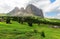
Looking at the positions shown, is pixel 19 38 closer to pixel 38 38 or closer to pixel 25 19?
pixel 38 38

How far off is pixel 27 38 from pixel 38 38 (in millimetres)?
4543

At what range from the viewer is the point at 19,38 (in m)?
58.7

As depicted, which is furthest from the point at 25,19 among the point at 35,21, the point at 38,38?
the point at 38,38

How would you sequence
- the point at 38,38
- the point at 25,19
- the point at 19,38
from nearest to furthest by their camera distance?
the point at 19,38 → the point at 38,38 → the point at 25,19

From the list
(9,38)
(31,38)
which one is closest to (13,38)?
(9,38)

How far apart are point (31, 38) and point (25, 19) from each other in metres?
87.3

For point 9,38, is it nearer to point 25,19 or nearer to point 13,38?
point 13,38

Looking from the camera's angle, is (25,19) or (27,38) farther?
(25,19)

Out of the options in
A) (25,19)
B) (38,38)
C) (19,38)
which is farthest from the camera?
(25,19)

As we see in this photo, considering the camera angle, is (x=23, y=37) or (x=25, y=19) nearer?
(x=23, y=37)

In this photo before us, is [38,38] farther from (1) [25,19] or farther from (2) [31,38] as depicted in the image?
(1) [25,19]

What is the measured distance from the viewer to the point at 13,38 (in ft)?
195

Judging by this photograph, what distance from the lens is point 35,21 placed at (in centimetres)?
15225

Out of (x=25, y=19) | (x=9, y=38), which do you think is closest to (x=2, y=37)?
(x=9, y=38)
